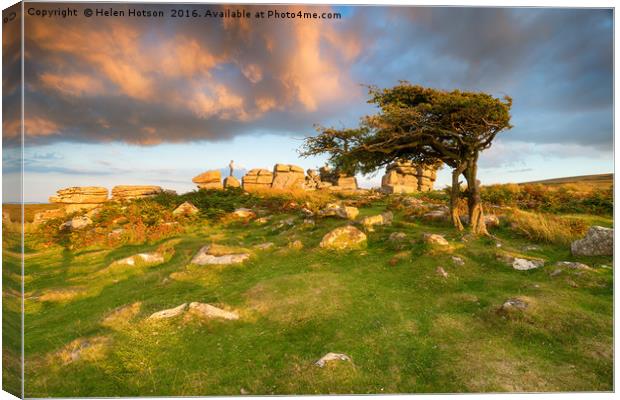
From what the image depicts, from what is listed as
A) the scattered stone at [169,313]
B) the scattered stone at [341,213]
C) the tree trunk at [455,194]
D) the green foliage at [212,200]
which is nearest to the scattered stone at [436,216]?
the tree trunk at [455,194]

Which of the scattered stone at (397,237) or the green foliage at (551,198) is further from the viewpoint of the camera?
the green foliage at (551,198)

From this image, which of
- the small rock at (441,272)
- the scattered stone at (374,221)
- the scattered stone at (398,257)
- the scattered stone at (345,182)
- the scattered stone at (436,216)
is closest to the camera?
the small rock at (441,272)

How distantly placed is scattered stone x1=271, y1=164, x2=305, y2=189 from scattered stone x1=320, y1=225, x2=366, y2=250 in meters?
30.3

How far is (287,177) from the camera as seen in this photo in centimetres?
4341

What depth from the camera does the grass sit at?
5254 mm

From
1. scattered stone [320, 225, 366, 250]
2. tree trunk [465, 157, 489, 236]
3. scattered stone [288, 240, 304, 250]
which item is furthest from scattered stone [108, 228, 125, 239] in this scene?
tree trunk [465, 157, 489, 236]

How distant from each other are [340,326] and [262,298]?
200 cm

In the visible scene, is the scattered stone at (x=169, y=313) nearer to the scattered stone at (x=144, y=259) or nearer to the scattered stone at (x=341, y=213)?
the scattered stone at (x=144, y=259)

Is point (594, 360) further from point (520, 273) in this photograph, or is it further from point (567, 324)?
point (520, 273)

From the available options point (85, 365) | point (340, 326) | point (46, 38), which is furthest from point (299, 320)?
point (46, 38)

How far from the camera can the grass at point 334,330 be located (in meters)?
5.25

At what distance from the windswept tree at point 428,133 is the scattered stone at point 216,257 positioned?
16.2ft

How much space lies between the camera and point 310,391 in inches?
202

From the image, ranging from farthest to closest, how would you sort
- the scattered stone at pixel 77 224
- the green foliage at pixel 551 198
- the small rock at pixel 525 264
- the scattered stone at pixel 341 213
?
the green foliage at pixel 551 198 < the scattered stone at pixel 77 224 < the scattered stone at pixel 341 213 < the small rock at pixel 525 264
